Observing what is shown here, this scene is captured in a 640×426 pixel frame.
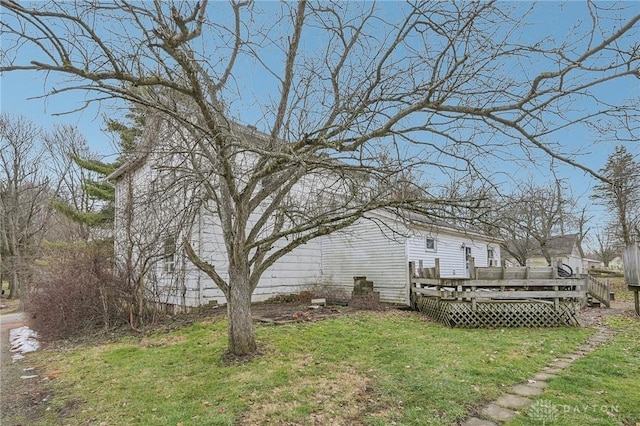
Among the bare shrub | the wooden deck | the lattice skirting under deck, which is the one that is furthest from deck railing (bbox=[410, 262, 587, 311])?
the bare shrub

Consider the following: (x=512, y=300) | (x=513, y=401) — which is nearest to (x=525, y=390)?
(x=513, y=401)

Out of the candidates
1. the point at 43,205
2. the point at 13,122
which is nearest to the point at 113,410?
the point at 13,122

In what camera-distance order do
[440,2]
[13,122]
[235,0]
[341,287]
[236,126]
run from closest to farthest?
[440,2] < [235,0] < [236,126] < [341,287] < [13,122]

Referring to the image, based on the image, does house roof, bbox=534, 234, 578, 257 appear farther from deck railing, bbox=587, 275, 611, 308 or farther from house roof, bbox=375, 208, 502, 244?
deck railing, bbox=587, 275, 611, 308

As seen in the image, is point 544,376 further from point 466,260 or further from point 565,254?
point 565,254

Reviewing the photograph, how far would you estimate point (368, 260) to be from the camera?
1434cm

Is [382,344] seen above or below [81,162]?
below

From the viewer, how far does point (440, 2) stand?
4.61 metres

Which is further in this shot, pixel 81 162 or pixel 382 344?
pixel 81 162

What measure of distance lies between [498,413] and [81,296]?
9759mm

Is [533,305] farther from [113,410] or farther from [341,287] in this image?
[113,410]

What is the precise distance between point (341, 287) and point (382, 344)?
7780 millimetres

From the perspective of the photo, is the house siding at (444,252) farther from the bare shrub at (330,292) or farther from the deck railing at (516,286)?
the deck railing at (516,286)

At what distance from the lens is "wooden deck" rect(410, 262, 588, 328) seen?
9.38 m
